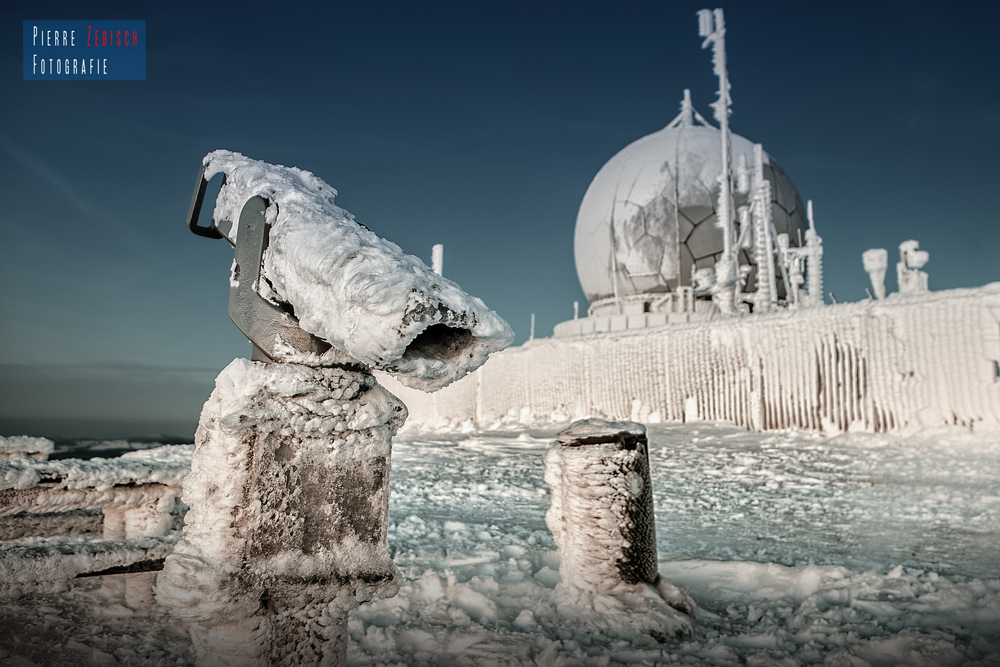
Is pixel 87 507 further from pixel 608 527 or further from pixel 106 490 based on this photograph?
pixel 608 527

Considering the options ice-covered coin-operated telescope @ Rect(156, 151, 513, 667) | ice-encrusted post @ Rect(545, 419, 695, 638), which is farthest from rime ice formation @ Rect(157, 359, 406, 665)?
ice-encrusted post @ Rect(545, 419, 695, 638)

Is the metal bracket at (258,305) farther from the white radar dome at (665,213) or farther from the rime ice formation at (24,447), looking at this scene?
the white radar dome at (665,213)

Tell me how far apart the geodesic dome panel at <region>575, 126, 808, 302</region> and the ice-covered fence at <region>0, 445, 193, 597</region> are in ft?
32.3

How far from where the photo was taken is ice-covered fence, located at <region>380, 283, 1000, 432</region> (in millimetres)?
5766

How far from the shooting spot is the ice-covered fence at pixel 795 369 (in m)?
5.77

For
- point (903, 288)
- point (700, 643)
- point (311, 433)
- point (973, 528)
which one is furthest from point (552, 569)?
point (903, 288)

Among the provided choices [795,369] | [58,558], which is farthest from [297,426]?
[795,369]

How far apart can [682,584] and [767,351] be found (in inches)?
173

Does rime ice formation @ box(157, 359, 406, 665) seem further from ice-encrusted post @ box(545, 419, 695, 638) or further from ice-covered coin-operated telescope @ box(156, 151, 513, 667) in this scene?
ice-encrusted post @ box(545, 419, 695, 638)

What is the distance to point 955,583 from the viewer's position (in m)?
Answer: 2.74

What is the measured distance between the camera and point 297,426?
1.70 m

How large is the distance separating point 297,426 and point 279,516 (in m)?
0.25

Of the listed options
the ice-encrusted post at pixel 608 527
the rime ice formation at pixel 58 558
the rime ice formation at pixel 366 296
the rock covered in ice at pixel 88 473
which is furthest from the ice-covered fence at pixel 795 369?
the rime ice formation at pixel 58 558

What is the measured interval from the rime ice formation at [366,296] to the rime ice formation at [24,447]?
2.96 meters
